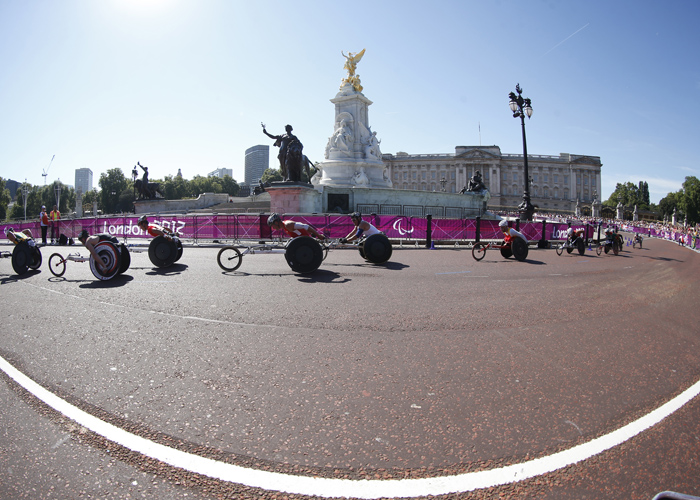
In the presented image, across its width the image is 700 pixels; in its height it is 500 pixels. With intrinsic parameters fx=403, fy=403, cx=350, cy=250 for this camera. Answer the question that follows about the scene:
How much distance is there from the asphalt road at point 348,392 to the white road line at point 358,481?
0.06 feet

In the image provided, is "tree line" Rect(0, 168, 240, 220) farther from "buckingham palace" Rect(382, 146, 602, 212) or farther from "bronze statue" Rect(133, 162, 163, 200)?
"buckingham palace" Rect(382, 146, 602, 212)

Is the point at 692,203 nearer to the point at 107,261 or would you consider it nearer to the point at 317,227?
the point at 317,227

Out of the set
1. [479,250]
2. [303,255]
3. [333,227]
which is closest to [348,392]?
[303,255]

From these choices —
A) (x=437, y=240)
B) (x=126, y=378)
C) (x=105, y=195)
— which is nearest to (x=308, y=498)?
(x=126, y=378)

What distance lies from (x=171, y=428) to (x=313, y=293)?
4.73 m

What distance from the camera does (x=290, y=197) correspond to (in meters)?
27.0

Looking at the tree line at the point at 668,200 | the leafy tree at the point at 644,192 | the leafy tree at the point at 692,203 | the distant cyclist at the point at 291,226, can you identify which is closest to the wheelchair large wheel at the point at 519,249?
the distant cyclist at the point at 291,226

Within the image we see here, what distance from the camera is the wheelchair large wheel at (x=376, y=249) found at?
11.9m

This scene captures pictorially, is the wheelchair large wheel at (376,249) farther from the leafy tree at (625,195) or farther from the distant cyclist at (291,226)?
the leafy tree at (625,195)

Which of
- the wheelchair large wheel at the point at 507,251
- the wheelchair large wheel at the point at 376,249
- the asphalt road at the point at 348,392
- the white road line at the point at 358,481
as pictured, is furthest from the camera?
the wheelchair large wheel at the point at 507,251

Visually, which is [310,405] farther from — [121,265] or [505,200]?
[505,200]

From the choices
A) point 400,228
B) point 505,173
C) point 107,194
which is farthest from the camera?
point 505,173

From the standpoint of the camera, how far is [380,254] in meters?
11.9

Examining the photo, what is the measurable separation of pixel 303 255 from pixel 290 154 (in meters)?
19.7
